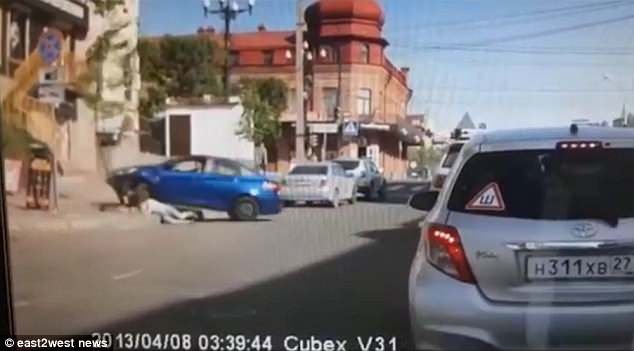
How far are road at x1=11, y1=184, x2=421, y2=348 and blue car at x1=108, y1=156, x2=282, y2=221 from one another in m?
0.05

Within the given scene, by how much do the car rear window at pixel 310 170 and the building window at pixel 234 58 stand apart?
1.19 feet

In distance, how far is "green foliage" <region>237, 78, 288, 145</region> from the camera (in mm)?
2875

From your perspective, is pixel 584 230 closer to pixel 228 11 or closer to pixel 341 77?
pixel 341 77

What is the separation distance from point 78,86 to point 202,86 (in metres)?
0.39

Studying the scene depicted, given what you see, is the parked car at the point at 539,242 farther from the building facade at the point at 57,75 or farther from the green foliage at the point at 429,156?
the building facade at the point at 57,75

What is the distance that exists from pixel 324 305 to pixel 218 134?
1.93 ft

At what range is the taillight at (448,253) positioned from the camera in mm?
2562

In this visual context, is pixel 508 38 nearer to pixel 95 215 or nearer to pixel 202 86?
pixel 202 86

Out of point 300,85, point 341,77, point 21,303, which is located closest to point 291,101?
point 300,85

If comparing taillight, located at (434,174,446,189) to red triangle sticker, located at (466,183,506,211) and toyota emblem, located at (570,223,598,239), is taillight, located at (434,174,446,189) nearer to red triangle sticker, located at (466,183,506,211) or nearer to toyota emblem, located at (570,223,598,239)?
red triangle sticker, located at (466,183,506,211)

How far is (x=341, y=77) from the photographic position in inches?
111

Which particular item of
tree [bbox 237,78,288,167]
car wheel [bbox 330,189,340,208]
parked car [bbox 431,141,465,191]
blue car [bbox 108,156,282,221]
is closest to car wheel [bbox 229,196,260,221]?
blue car [bbox 108,156,282,221]

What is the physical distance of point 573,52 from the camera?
8.72 feet

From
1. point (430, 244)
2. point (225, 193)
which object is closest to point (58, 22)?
point (225, 193)
